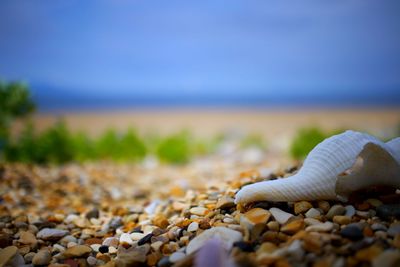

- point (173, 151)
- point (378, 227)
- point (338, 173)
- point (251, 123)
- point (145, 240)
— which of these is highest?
point (338, 173)

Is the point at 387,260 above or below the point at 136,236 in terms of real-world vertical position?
above

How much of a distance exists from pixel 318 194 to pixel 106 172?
4.41 meters

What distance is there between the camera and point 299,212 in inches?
108

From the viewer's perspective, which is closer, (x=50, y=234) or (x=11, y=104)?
(x=50, y=234)

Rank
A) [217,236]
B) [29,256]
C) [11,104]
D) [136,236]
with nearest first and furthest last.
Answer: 1. [217,236]
2. [29,256]
3. [136,236]
4. [11,104]

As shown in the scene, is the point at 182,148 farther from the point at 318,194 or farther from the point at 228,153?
the point at 318,194

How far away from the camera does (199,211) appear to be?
317 cm

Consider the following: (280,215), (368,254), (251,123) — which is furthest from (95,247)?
(251,123)

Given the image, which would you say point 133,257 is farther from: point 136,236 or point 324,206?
point 324,206

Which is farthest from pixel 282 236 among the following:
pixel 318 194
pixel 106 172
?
pixel 106 172

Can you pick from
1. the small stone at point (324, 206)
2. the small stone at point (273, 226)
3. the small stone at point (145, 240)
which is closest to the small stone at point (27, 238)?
the small stone at point (145, 240)

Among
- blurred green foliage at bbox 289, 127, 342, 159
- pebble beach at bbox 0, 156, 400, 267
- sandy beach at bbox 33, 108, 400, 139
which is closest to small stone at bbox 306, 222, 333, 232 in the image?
pebble beach at bbox 0, 156, 400, 267

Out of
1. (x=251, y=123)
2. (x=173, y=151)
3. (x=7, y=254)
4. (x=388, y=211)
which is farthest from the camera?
(x=251, y=123)

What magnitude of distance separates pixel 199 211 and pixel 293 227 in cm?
89
